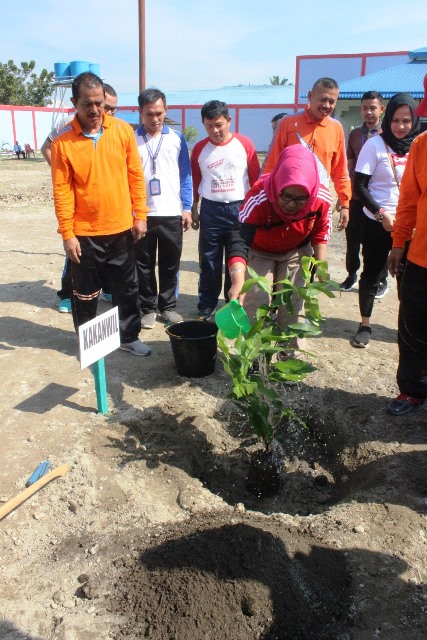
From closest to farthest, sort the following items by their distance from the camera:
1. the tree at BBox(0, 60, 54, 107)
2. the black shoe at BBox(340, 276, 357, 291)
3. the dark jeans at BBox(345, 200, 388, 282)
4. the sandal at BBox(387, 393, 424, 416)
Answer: the sandal at BBox(387, 393, 424, 416)
the dark jeans at BBox(345, 200, 388, 282)
the black shoe at BBox(340, 276, 357, 291)
the tree at BBox(0, 60, 54, 107)

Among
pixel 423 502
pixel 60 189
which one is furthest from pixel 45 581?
pixel 60 189

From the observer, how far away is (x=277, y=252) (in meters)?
3.53

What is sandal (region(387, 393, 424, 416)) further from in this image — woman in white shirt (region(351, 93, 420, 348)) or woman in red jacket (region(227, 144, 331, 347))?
woman in white shirt (region(351, 93, 420, 348))

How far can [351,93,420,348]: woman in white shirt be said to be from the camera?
3863 mm

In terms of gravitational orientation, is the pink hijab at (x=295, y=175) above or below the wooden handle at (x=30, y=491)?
above

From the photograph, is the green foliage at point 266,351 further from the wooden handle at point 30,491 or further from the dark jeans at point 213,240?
the dark jeans at point 213,240

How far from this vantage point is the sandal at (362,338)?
4.41 metres

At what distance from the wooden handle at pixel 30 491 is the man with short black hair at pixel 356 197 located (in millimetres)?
3179

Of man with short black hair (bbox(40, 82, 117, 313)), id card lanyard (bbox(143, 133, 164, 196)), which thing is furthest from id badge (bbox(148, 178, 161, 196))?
man with short black hair (bbox(40, 82, 117, 313))

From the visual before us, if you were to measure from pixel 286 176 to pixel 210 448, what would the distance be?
64.6 inches

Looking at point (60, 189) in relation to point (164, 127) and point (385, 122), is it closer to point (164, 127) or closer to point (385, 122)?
point (164, 127)

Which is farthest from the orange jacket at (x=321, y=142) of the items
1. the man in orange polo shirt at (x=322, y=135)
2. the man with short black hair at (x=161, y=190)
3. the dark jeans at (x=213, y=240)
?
the man with short black hair at (x=161, y=190)

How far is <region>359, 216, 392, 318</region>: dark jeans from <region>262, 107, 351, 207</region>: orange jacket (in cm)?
41

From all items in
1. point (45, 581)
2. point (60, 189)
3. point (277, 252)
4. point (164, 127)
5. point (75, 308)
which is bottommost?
point (45, 581)
